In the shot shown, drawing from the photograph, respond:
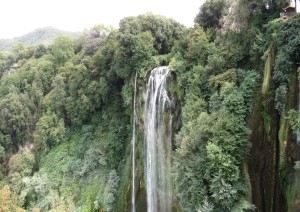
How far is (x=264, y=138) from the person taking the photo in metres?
12.0

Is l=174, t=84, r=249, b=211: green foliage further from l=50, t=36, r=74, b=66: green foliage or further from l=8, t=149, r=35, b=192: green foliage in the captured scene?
l=50, t=36, r=74, b=66: green foliage

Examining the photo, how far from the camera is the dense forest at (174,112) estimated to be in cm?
1148

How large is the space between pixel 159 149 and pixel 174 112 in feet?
8.45

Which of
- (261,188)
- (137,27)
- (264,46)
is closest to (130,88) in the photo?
(137,27)

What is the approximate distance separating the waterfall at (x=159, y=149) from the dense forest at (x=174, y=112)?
740 millimetres

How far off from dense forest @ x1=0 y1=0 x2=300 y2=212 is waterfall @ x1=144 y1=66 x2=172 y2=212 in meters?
0.74

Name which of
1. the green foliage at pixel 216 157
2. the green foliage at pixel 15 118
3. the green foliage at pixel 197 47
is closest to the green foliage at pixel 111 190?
the green foliage at pixel 216 157

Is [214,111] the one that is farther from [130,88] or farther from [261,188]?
[130,88]

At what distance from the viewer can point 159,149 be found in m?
18.6

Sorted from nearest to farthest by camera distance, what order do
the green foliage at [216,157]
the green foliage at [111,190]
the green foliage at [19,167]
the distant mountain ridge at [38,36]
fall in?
the green foliage at [216,157], the green foliage at [111,190], the green foliage at [19,167], the distant mountain ridge at [38,36]

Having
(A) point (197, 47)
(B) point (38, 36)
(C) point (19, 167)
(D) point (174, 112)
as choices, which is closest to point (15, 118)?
(C) point (19, 167)

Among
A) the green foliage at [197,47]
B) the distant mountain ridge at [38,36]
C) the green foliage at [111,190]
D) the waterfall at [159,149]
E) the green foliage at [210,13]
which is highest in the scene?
the distant mountain ridge at [38,36]

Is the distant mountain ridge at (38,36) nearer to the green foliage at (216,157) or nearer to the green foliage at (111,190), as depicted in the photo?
the green foliage at (111,190)

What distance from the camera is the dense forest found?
11.5m
